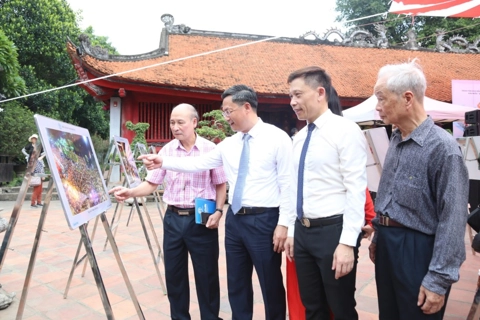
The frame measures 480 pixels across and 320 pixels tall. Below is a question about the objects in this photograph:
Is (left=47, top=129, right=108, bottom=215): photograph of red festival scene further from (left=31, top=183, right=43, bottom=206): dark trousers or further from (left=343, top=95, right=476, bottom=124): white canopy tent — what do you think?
(left=31, top=183, right=43, bottom=206): dark trousers

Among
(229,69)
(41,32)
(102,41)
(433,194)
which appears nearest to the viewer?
(433,194)

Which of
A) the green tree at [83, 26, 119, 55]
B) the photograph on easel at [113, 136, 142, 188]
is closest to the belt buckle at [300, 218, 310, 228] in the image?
the photograph on easel at [113, 136, 142, 188]

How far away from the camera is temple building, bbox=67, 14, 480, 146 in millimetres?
9445

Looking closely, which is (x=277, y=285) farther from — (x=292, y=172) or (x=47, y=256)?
(x=47, y=256)

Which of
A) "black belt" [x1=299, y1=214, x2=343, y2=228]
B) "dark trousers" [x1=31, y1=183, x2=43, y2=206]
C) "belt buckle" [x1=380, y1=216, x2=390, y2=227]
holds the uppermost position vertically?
"belt buckle" [x1=380, y1=216, x2=390, y2=227]

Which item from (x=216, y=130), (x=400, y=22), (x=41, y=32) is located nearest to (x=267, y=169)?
(x=216, y=130)

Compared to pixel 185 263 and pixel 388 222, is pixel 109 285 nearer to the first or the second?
pixel 185 263

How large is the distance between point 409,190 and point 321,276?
0.61m

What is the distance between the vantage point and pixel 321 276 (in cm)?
173

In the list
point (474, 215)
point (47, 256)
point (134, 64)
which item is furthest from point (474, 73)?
point (47, 256)

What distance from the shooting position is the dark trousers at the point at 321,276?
5.34ft

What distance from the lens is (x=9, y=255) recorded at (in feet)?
13.8

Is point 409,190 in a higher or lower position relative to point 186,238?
higher

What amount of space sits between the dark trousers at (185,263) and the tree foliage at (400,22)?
1863cm
